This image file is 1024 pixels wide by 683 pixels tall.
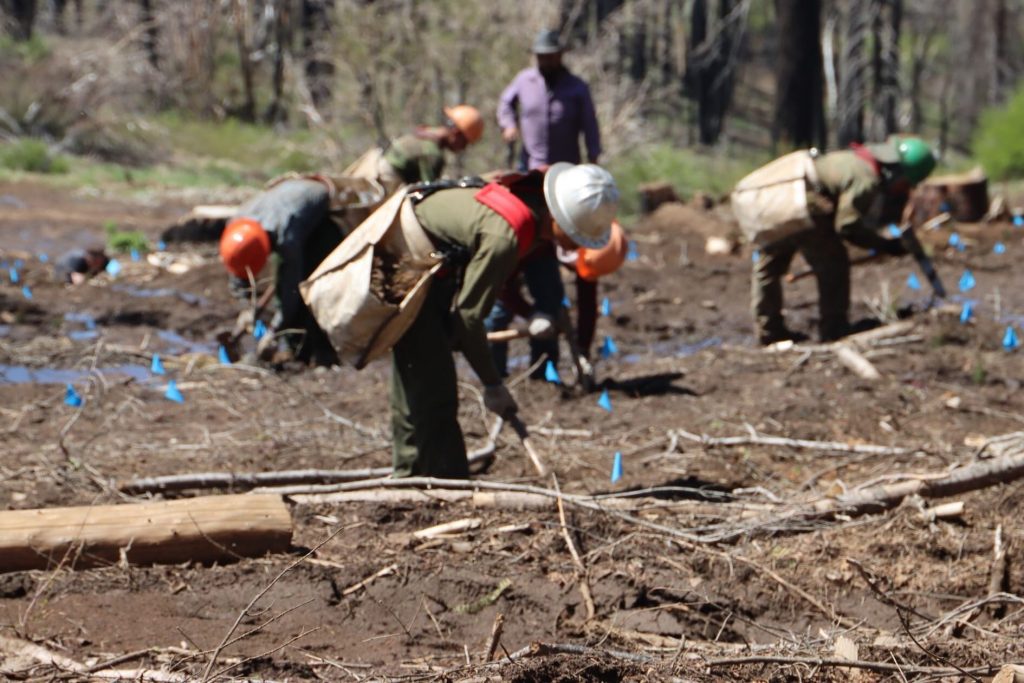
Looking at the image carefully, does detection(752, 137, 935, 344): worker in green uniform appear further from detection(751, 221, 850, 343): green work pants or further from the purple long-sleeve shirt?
the purple long-sleeve shirt

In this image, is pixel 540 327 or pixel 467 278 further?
pixel 540 327

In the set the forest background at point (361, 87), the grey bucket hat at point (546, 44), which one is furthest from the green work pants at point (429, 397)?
the forest background at point (361, 87)

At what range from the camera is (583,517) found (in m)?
5.00

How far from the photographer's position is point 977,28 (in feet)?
75.5

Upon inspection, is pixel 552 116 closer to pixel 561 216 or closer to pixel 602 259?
pixel 602 259

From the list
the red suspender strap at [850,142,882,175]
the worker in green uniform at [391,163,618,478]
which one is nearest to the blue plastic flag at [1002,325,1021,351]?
the red suspender strap at [850,142,882,175]

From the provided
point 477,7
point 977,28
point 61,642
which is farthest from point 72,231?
point 977,28

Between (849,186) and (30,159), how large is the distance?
1215cm

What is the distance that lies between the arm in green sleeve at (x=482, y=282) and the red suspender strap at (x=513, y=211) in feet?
0.18

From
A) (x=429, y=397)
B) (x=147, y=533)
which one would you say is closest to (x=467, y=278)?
(x=429, y=397)

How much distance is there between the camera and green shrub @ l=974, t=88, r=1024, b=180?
59.6 ft

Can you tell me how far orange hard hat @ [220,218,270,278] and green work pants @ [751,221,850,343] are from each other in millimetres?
3221

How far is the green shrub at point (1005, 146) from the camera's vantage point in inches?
715

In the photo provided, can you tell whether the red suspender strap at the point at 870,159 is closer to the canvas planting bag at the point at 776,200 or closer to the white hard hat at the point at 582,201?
the canvas planting bag at the point at 776,200
